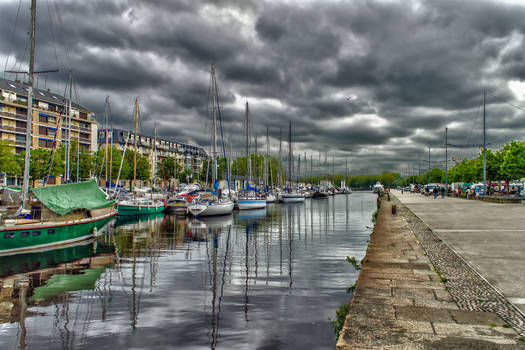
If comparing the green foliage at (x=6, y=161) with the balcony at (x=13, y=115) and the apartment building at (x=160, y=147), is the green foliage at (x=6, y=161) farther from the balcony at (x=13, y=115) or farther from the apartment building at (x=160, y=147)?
the apartment building at (x=160, y=147)

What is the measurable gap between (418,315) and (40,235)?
19.1 meters

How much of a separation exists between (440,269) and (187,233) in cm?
1972

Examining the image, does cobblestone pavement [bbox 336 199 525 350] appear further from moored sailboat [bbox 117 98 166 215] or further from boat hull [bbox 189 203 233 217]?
moored sailboat [bbox 117 98 166 215]

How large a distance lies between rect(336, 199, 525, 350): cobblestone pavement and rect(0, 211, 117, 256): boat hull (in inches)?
656

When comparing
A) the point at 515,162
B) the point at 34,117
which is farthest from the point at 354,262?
the point at 34,117

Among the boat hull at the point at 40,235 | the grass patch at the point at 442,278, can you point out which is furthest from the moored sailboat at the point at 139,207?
the grass patch at the point at 442,278

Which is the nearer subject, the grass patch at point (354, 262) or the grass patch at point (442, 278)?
the grass patch at point (442, 278)

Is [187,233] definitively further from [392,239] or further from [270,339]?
[270,339]

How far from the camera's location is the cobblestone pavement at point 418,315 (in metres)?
5.46

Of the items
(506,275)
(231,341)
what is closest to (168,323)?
(231,341)

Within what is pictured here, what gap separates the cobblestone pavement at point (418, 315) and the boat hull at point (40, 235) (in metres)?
16.7

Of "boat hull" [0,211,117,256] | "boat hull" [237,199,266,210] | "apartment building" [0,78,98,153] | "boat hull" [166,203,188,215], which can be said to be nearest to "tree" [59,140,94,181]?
"apartment building" [0,78,98,153]

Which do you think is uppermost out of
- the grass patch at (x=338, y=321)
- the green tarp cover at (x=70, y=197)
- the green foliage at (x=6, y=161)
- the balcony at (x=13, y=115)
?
the balcony at (x=13, y=115)

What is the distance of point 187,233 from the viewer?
88.1 ft
